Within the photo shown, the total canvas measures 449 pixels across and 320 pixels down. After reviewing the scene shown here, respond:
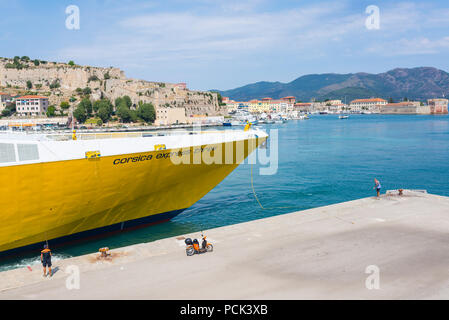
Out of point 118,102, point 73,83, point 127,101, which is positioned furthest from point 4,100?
point 127,101

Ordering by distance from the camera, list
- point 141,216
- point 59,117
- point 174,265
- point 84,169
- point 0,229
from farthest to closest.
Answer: point 59,117 < point 141,216 < point 84,169 < point 0,229 < point 174,265

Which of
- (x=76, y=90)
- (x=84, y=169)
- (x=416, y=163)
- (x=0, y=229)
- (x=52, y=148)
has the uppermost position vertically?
(x=76, y=90)

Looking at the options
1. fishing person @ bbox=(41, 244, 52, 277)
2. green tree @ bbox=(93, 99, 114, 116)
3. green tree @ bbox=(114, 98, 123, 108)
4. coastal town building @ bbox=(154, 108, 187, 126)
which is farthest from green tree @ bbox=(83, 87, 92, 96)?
fishing person @ bbox=(41, 244, 52, 277)

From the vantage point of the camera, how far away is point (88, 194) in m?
12.8

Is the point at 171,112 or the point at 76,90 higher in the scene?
the point at 76,90

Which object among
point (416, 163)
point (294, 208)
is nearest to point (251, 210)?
point (294, 208)

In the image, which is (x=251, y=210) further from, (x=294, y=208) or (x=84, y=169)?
(x=84, y=169)

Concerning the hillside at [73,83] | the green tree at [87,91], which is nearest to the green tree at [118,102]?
the hillside at [73,83]

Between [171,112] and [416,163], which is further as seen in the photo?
[171,112]

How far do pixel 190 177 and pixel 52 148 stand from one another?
6.04 meters

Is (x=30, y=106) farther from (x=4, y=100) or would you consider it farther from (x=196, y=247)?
(x=196, y=247)

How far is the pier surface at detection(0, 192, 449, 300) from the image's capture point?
8.77m

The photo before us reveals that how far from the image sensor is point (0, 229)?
11.5m

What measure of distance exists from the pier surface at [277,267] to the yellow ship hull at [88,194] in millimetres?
1937
